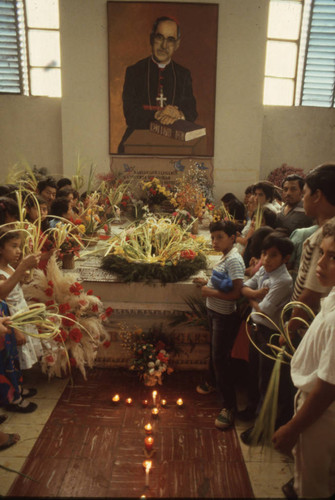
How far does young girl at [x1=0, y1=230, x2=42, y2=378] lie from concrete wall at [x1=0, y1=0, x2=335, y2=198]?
572 centimetres

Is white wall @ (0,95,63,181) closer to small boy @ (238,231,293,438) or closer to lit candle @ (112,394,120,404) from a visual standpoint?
lit candle @ (112,394,120,404)

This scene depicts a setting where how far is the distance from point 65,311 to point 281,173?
679cm

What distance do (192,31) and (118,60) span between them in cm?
162

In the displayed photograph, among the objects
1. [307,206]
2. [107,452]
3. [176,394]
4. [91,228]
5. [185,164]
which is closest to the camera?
[307,206]

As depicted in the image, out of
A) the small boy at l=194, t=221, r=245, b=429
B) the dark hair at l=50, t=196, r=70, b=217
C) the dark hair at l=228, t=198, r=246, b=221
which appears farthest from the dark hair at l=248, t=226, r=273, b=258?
the dark hair at l=228, t=198, r=246, b=221

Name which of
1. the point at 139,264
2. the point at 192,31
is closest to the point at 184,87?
the point at 192,31

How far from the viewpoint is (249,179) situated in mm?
8172

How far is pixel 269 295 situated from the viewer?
93.2 inches

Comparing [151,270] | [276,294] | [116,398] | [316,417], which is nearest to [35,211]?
[151,270]

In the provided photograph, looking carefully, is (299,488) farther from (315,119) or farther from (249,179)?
(315,119)

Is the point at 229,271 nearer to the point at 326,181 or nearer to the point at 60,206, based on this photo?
the point at 326,181

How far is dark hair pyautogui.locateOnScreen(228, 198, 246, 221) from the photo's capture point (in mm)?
5039

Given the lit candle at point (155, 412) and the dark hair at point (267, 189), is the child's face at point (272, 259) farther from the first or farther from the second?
the dark hair at point (267, 189)

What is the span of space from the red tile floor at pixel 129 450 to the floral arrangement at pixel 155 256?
98 centimetres
